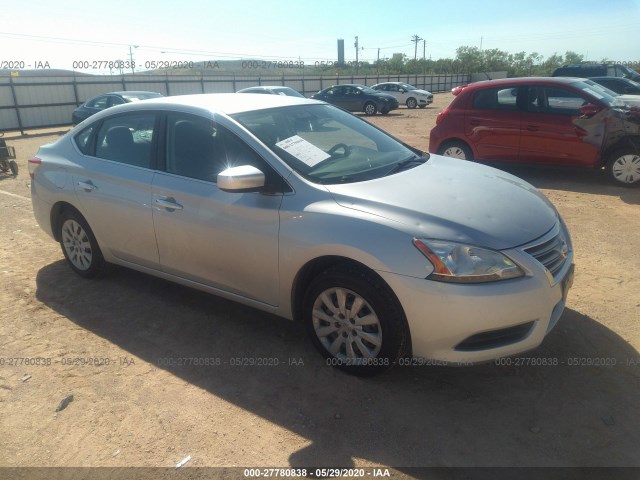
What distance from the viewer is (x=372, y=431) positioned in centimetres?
270

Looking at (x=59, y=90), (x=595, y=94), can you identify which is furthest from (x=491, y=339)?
(x=59, y=90)

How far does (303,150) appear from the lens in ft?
11.3

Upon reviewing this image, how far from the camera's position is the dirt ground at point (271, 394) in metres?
2.58

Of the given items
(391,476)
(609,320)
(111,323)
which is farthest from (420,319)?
(111,323)

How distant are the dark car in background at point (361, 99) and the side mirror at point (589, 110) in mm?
16417

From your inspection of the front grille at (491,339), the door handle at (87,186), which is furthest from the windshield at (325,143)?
the door handle at (87,186)

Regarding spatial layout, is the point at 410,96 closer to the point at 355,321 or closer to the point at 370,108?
the point at 370,108

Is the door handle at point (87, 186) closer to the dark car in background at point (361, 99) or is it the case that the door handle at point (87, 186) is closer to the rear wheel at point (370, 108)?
the dark car in background at point (361, 99)

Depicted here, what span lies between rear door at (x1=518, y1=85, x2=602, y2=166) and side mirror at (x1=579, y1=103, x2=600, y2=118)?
8 cm

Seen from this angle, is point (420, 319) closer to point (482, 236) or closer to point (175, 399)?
point (482, 236)

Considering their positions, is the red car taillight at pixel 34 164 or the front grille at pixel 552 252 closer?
the front grille at pixel 552 252

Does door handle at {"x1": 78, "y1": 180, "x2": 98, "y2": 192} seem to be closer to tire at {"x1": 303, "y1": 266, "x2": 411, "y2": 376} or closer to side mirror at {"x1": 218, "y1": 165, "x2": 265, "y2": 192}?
side mirror at {"x1": 218, "y1": 165, "x2": 265, "y2": 192}

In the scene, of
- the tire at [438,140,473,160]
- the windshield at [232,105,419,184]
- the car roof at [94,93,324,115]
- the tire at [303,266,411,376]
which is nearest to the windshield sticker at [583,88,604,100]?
the tire at [438,140,473,160]

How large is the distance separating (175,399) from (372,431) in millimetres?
1193
